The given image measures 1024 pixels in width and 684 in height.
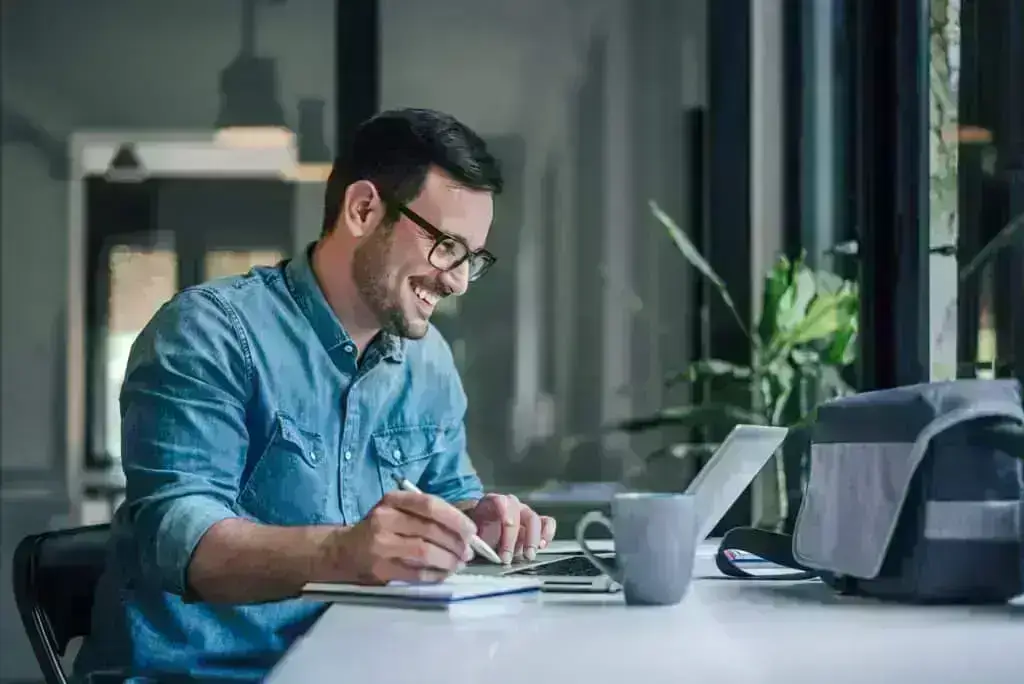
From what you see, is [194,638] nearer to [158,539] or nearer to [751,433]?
[158,539]

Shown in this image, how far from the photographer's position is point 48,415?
4.61 m

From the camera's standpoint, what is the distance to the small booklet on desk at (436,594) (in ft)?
4.30

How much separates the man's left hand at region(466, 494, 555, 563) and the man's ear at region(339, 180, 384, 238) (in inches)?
18.4

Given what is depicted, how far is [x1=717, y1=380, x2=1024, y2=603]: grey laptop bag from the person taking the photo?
4.37 feet

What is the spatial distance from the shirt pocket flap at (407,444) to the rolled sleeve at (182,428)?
26cm

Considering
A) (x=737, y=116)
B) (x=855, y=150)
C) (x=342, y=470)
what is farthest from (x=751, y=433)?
(x=737, y=116)

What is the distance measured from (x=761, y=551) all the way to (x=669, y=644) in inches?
18.9

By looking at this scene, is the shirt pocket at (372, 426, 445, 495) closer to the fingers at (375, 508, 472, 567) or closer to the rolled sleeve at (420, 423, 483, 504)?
the rolled sleeve at (420, 423, 483, 504)

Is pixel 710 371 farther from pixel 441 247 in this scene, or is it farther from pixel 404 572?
pixel 404 572

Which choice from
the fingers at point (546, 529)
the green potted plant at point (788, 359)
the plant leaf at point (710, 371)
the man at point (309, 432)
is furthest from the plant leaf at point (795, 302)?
the fingers at point (546, 529)

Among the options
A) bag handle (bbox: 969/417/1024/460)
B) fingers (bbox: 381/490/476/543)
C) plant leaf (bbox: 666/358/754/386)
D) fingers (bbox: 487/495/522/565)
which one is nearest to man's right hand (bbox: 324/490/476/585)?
fingers (bbox: 381/490/476/543)

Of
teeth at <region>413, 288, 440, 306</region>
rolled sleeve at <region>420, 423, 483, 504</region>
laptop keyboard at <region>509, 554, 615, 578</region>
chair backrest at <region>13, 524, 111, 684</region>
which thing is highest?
teeth at <region>413, 288, 440, 306</region>

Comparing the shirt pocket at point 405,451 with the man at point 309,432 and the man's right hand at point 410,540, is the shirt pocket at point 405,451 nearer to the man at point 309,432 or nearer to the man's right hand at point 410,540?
the man at point 309,432

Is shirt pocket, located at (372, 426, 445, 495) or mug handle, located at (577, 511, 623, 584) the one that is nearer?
mug handle, located at (577, 511, 623, 584)
